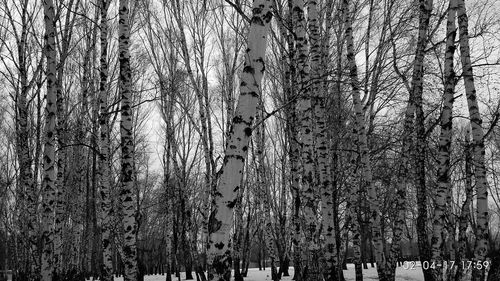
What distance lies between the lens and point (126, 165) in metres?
6.59

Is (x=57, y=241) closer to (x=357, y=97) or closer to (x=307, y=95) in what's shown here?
(x=307, y=95)

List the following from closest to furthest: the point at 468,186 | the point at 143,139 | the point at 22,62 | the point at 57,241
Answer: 1. the point at 57,241
2. the point at 22,62
3. the point at 468,186
4. the point at 143,139

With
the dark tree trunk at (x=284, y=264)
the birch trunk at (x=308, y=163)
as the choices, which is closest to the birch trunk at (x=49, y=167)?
the birch trunk at (x=308, y=163)

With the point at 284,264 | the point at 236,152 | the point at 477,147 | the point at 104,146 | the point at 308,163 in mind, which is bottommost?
the point at 284,264

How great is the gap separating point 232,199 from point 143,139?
19.5 metres

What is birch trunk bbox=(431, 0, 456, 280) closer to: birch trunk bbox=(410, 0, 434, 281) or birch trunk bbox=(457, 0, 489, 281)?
birch trunk bbox=(410, 0, 434, 281)

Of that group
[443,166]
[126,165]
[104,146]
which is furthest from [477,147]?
[104,146]

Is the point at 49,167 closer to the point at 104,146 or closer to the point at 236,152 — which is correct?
the point at 104,146

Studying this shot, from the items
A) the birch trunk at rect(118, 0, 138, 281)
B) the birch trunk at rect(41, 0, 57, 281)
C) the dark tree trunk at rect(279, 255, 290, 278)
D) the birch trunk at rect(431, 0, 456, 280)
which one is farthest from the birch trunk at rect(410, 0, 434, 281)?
the dark tree trunk at rect(279, 255, 290, 278)

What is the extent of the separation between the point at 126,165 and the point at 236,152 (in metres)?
3.58

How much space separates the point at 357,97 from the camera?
827cm

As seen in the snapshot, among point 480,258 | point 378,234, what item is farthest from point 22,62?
point 480,258

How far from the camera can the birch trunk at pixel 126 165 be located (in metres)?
6.55

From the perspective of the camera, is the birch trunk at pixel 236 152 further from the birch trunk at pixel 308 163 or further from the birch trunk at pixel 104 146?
the birch trunk at pixel 104 146
